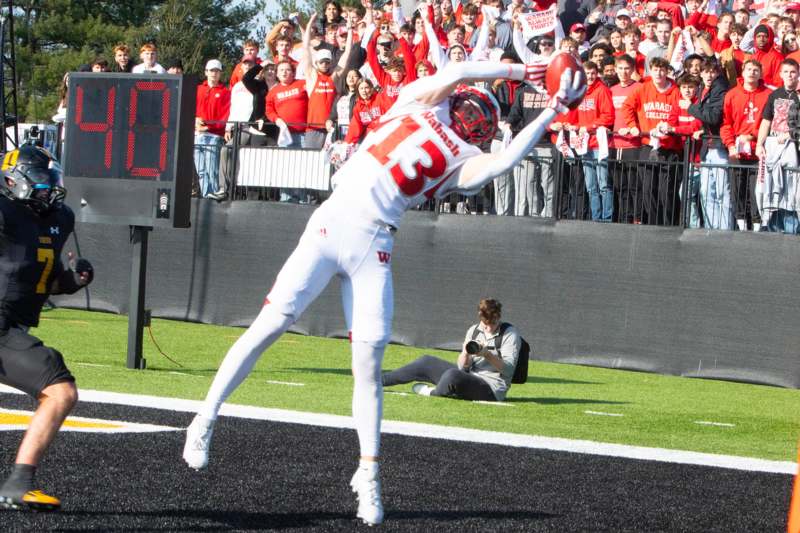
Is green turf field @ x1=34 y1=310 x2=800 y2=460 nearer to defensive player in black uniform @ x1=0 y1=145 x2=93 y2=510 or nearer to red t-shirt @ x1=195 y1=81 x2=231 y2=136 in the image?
red t-shirt @ x1=195 y1=81 x2=231 y2=136

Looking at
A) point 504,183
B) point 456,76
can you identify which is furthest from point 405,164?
point 504,183

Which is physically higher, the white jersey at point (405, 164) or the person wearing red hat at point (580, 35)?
the person wearing red hat at point (580, 35)

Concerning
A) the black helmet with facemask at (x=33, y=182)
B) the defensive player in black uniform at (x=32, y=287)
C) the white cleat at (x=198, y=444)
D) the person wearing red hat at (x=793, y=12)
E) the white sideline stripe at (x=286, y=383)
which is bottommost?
the white sideline stripe at (x=286, y=383)

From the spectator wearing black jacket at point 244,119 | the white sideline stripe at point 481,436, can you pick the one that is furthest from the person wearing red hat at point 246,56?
the white sideline stripe at point 481,436

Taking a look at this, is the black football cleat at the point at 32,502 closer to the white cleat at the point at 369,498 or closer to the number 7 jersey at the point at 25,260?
the number 7 jersey at the point at 25,260

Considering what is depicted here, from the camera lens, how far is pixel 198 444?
650cm

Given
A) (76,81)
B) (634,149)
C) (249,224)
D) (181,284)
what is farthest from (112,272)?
(634,149)

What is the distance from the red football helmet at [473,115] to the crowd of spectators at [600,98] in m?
6.14

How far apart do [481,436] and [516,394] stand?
287 centimetres

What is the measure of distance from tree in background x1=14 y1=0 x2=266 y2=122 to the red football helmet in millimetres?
39541

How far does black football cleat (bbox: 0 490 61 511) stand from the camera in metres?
6.11

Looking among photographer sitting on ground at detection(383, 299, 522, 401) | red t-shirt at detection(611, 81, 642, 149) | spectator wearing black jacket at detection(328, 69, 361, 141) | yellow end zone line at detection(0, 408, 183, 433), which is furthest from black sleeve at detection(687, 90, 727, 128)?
yellow end zone line at detection(0, 408, 183, 433)

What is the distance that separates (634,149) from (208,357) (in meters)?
4.89

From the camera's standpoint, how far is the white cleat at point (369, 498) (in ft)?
20.8
